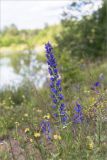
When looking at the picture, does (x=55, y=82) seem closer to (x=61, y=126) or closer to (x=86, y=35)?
(x=61, y=126)

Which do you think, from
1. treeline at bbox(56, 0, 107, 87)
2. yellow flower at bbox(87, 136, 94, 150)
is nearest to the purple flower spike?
yellow flower at bbox(87, 136, 94, 150)

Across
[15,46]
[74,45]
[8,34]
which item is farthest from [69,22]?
[8,34]

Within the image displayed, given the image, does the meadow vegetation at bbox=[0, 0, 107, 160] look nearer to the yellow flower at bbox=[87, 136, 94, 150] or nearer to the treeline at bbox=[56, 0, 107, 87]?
the yellow flower at bbox=[87, 136, 94, 150]

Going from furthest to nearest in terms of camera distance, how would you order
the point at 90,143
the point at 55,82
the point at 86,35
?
the point at 86,35
the point at 55,82
the point at 90,143

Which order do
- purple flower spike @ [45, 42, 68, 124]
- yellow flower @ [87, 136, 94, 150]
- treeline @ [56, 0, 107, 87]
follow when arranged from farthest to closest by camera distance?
treeline @ [56, 0, 107, 87]
purple flower spike @ [45, 42, 68, 124]
yellow flower @ [87, 136, 94, 150]

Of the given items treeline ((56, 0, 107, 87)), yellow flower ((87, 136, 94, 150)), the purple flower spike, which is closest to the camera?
yellow flower ((87, 136, 94, 150))

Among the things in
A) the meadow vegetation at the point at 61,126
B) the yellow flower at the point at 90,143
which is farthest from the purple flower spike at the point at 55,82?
the yellow flower at the point at 90,143

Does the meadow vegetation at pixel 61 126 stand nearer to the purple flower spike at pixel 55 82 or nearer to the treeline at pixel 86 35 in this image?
the purple flower spike at pixel 55 82

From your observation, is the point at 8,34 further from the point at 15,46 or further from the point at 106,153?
the point at 106,153

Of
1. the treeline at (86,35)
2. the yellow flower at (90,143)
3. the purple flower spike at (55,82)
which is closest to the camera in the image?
the yellow flower at (90,143)

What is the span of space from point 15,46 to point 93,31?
4540 centimetres

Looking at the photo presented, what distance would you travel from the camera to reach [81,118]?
142 inches

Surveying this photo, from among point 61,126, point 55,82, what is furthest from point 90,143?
point 55,82

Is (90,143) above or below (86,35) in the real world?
below
